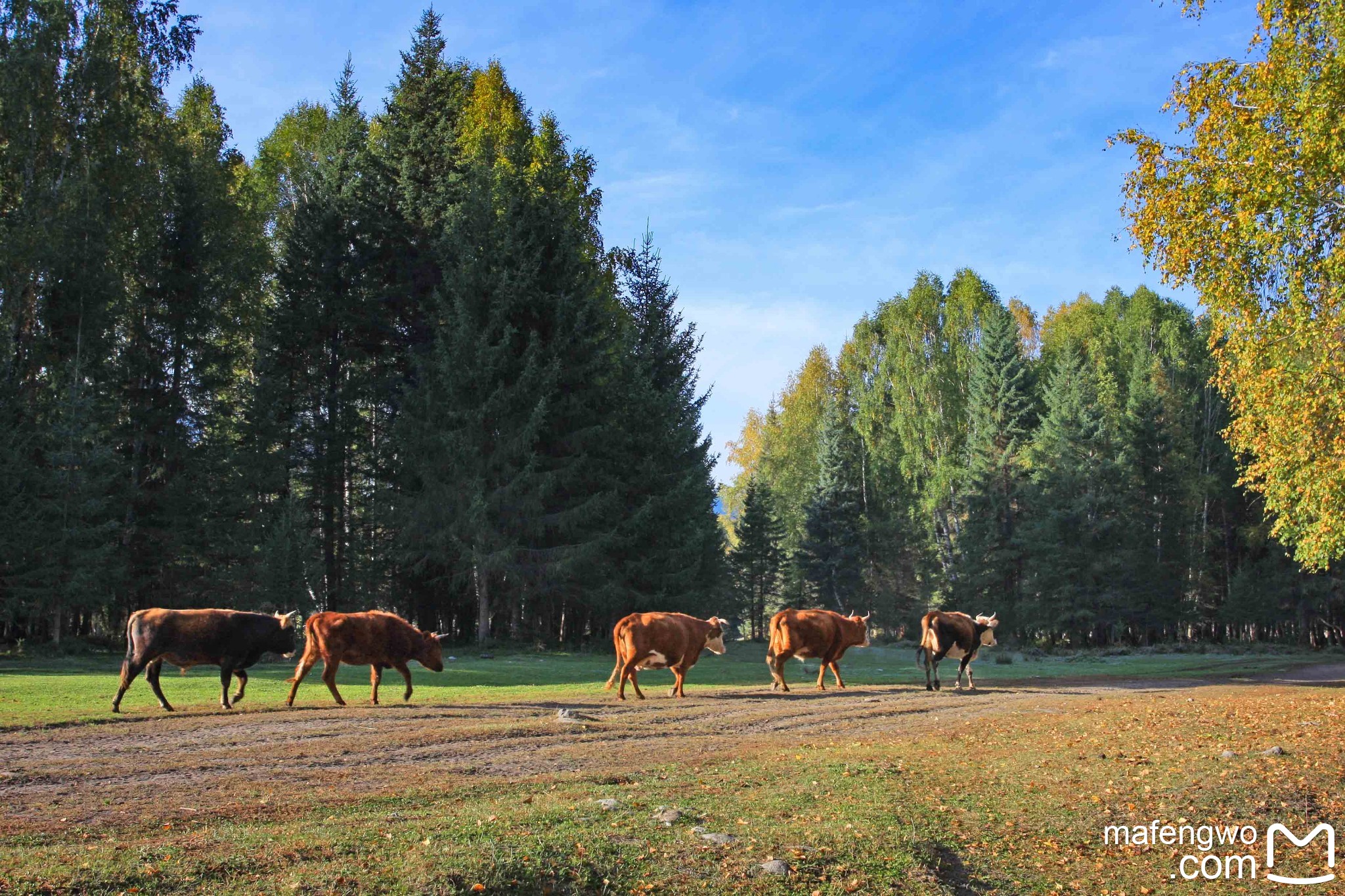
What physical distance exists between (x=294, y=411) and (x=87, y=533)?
1336cm

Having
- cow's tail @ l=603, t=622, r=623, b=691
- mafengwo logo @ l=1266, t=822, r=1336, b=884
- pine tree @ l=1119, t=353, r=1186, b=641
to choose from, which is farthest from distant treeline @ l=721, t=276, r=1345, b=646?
mafengwo logo @ l=1266, t=822, r=1336, b=884

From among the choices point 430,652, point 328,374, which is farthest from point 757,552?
point 430,652

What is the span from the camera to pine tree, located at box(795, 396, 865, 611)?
58938mm

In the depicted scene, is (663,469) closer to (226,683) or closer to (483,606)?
(483,606)

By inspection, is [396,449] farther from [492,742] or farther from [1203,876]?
[1203,876]

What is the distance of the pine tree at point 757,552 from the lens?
56.3 m

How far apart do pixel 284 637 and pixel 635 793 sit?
34.1 ft

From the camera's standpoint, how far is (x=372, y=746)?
40.4 feet

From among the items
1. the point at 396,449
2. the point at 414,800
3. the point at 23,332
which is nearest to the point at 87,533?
the point at 23,332

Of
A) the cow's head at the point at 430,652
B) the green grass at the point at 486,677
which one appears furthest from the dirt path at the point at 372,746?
the cow's head at the point at 430,652

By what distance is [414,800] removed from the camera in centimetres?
915

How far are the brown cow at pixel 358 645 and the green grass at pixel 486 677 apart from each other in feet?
1.79

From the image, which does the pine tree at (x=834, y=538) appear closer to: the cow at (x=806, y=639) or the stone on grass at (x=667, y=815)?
the cow at (x=806, y=639)

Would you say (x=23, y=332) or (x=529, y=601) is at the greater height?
(x=23, y=332)
